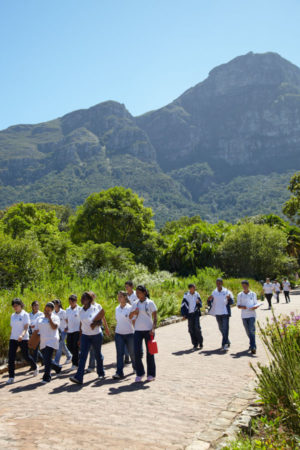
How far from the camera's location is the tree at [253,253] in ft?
116

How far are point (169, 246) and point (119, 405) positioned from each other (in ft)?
99.0

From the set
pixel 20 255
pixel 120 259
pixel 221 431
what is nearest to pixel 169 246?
pixel 120 259

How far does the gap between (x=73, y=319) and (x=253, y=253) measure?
28873mm

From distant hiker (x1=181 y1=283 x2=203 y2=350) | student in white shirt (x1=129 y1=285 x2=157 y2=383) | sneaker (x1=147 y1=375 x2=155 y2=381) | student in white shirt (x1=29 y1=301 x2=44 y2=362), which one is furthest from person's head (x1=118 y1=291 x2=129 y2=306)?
distant hiker (x1=181 y1=283 x2=203 y2=350)

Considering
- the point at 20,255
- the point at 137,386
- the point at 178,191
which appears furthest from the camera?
the point at 178,191

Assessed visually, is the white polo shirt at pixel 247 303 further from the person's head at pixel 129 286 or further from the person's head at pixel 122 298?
the person's head at pixel 122 298

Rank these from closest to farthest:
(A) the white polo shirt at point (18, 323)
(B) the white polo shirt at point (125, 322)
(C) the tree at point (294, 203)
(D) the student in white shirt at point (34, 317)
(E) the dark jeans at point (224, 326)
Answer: (B) the white polo shirt at point (125, 322) → (A) the white polo shirt at point (18, 323) → (D) the student in white shirt at point (34, 317) → (E) the dark jeans at point (224, 326) → (C) the tree at point (294, 203)

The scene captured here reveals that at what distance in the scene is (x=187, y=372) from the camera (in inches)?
311

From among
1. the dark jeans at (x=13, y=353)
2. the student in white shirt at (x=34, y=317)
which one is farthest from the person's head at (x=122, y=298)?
the dark jeans at (x=13, y=353)

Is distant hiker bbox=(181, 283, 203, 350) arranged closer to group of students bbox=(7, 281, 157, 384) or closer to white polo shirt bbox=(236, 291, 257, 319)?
white polo shirt bbox=(236, 291, 257, 319)

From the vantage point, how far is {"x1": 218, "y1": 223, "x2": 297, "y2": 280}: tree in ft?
116

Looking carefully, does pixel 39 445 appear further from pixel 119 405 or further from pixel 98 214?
pixel 98 214

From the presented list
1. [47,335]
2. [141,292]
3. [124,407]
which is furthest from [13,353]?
[124,407]

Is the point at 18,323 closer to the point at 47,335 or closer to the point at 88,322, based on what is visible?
the point at 47,335
